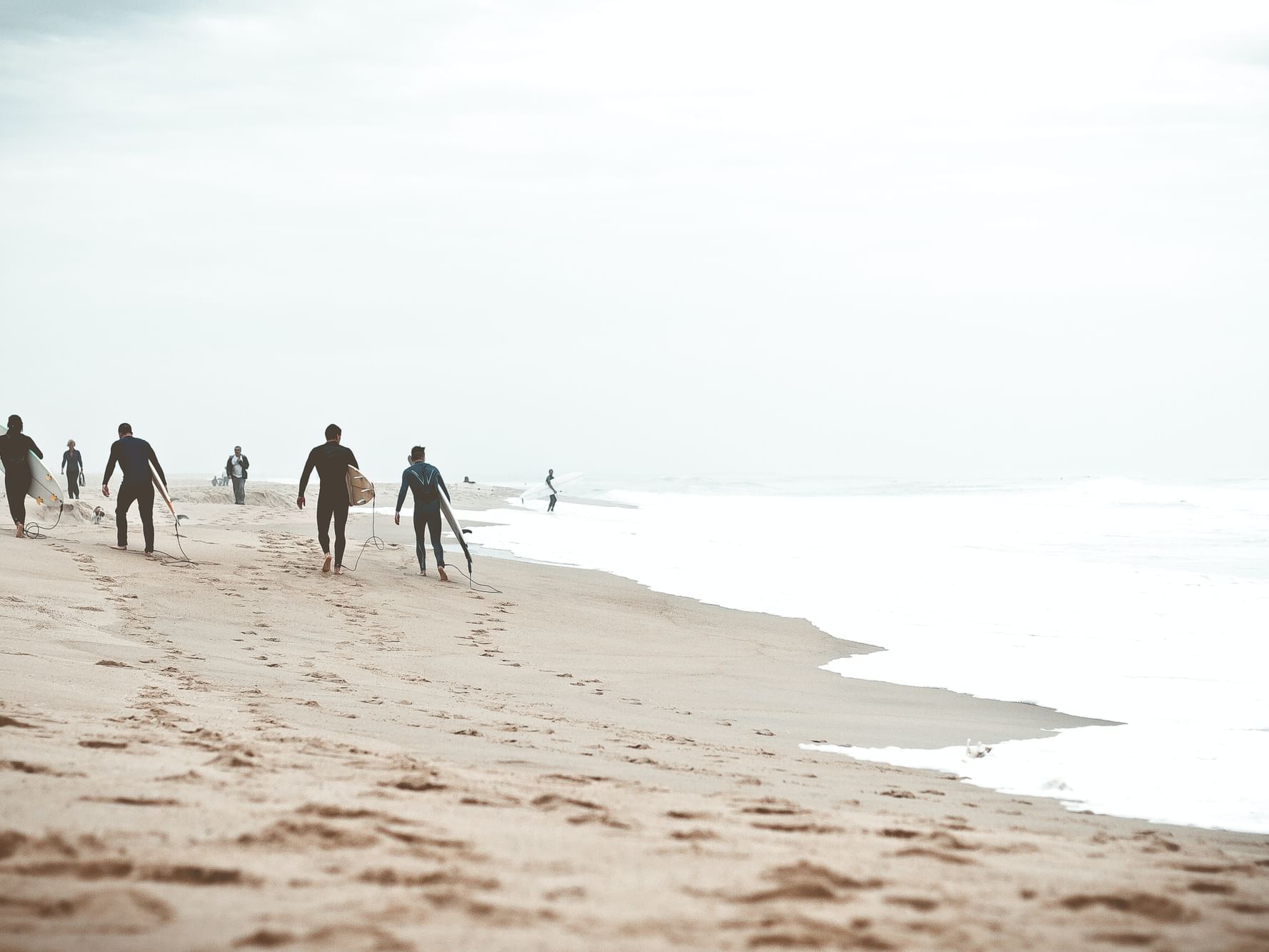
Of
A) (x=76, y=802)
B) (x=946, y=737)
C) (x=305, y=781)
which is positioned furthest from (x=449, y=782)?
(x=946, y=737)

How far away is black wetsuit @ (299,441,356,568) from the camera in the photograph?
12.9 meters

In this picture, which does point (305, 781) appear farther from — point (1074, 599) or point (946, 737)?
point (1074, 599)

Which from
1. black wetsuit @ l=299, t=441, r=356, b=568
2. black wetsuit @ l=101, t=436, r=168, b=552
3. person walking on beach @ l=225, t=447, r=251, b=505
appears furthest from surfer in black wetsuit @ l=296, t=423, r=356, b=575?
person walking on beach @ l=225, t=447, r=251, b=505

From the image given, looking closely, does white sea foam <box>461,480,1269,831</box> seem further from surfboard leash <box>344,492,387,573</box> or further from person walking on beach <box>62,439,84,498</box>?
person walking on beach <box>62,439,84,498</box>

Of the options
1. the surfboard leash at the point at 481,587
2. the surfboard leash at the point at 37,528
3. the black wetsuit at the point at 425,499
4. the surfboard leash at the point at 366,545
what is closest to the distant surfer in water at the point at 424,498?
the black wetsuit at the point at 425,499

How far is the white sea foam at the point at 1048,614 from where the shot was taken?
562 cm

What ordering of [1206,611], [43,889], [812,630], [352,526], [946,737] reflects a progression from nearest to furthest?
[43,889]
[946,737]
[812,630]
[1206,611]
[352,526]

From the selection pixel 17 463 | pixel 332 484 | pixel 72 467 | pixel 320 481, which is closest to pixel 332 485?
pixel 332 484

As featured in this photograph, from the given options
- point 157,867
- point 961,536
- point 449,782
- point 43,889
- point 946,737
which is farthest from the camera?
point 961,536

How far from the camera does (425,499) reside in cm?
1351

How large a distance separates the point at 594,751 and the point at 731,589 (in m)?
9.24

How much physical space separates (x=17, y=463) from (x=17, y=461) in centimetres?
3

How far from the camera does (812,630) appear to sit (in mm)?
11109

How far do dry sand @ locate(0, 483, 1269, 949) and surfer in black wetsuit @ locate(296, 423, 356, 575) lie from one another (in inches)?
190
